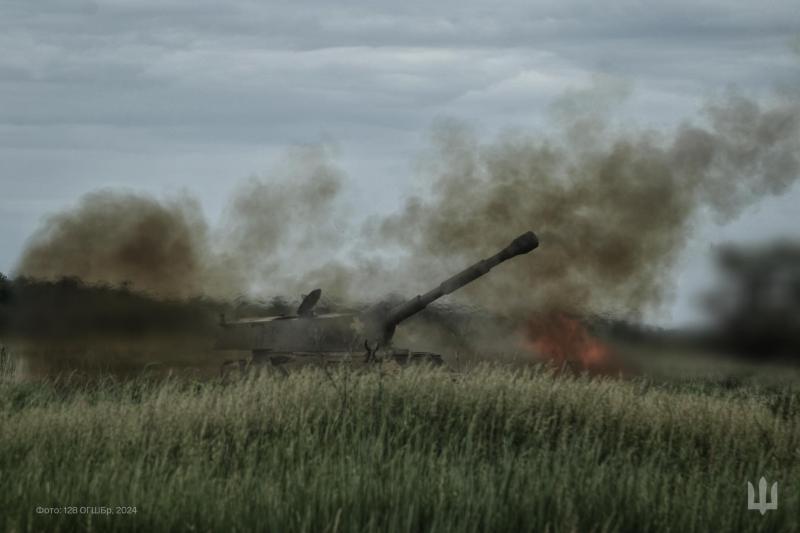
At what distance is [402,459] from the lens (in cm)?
1397

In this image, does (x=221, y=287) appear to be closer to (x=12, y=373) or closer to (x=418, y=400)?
(x=12, y=373)

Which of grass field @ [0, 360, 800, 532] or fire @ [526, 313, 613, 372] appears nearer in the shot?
grass field @ [0, 360, 800, 532]

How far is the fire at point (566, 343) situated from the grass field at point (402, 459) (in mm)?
3909

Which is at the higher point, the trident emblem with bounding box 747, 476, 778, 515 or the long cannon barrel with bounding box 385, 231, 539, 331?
the long cannon barrel with bounding box 385, 231, 539, 331

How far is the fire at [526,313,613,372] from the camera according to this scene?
80.0 ft

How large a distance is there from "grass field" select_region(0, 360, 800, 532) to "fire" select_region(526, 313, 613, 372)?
391 centimetres

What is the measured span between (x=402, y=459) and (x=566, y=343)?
12.1m

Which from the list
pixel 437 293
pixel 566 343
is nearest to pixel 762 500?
pixel 437 293

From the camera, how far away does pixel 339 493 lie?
36.6ft

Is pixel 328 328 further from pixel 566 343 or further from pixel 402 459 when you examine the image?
pixel 402 459

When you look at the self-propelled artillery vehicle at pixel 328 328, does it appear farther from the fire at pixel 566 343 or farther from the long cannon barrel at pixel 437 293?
the fire at pixel 566 343

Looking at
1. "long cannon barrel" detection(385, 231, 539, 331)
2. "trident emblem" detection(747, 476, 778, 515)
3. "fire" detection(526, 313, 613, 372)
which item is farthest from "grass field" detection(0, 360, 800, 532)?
"fire" detection(526, 313, 613, 372)

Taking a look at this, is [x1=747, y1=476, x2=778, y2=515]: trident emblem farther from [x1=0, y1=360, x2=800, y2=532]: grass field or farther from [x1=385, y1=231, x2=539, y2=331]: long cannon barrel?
[x1=385, y1=231, x2=539, y2=331]: long cannon barrel

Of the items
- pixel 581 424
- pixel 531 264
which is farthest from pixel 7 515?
pixel 531 264
